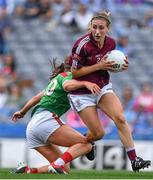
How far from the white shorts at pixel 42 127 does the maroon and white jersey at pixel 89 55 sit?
1.44 feet

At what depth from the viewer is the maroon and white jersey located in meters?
9.81

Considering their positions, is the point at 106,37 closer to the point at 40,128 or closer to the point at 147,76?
the point at 40,128

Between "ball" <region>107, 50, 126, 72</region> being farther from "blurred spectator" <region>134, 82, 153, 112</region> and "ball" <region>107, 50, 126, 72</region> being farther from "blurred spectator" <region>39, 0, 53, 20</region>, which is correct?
"blurred spectator" <region>39, 0, 53, 20</region>

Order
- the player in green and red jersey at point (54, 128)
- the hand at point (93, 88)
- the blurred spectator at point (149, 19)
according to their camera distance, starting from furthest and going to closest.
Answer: the blurred spectator at point (149, 19), the player in green and red jersey at point (54, 128), the hand at point (93, 88)

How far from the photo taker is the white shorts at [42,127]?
10.0m

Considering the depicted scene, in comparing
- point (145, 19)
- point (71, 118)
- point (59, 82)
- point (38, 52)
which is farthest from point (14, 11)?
point (59, 82)

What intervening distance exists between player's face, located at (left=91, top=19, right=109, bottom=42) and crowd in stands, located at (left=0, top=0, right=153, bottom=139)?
677cm

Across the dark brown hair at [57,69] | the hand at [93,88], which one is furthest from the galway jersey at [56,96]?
the hand at [93,88]

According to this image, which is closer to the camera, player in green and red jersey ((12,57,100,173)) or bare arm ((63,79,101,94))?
bare arm ((63,79,101,94))

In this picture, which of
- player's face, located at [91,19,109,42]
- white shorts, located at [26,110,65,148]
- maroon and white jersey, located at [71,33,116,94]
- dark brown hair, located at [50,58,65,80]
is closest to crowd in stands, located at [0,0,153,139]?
dark brown hair, located at [50,58,65,80]

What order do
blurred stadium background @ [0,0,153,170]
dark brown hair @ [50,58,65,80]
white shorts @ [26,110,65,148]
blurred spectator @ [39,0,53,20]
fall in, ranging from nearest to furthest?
white shorts @ [26,110,65,148] → dark brown hair @ [50,58,65,80] → blurred stadium background @ [0,0,153,170] → blurred spectator @ [39,0,53,20]

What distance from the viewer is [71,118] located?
52.3 ft

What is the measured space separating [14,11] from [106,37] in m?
10.8

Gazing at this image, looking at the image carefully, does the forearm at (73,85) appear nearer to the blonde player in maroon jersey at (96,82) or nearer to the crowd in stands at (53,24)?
the blonde player in maroon jersey at (96,82)
